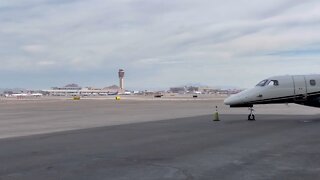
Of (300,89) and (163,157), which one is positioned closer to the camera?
(163,157)

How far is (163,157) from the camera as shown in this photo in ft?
39.4

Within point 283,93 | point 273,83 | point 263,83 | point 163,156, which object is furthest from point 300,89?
point 163,156

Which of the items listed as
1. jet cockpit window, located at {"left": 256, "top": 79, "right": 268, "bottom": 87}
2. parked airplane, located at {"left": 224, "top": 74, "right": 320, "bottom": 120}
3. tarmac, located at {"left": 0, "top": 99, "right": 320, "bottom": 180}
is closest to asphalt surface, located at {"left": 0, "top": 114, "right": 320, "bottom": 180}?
tarmac, located at {"left": 0, "top": 99, "right": 320, "bottom": 180}

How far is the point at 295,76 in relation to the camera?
27.7 metres

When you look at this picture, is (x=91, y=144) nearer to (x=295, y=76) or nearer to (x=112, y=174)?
(x=112, y=174)

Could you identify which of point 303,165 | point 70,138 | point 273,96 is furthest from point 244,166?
point 273,96

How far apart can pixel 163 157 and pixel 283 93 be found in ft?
54.6

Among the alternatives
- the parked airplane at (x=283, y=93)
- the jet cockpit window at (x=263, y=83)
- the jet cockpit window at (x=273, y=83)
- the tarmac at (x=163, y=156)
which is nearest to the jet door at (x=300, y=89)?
the parked airplane at (x=283, y=93)

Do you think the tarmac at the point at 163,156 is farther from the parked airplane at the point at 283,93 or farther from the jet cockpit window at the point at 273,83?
the jet cockpit window at the point at 273,83

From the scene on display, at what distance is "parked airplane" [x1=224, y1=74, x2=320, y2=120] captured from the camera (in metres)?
26.7

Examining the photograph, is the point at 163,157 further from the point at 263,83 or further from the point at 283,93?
the point at 263,83

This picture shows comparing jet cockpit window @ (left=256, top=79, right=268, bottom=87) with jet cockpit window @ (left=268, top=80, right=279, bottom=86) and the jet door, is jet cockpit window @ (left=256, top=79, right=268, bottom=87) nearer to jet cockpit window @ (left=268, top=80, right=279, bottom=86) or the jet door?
jet cockpit window @ (left=268, top=80, right=279, bottom=86)

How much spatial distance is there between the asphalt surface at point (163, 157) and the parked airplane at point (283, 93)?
851 centimetres

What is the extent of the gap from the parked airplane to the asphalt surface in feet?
27.9
